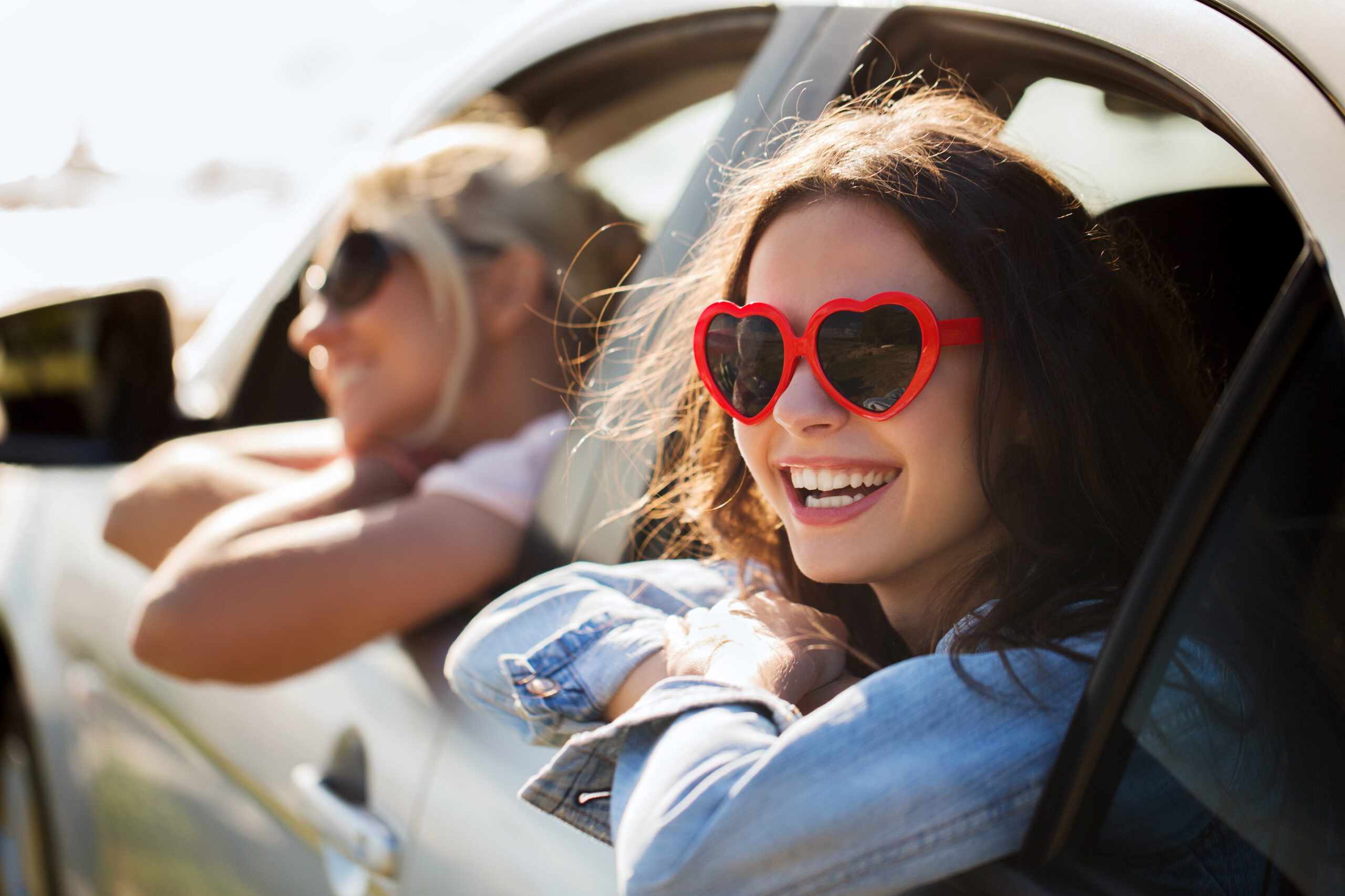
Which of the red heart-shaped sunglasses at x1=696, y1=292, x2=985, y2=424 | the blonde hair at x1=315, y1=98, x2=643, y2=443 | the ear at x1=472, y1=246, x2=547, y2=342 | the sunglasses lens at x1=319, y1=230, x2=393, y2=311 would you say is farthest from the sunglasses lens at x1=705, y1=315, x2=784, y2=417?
the sunglasses lens at x1=319, y1=230, x2=393, y2=311

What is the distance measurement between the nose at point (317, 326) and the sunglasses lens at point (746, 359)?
4.47ft

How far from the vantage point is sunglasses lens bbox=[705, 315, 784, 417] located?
90 centimetres

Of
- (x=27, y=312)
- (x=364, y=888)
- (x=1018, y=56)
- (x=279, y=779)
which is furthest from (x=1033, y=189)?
(x=27, y=312)

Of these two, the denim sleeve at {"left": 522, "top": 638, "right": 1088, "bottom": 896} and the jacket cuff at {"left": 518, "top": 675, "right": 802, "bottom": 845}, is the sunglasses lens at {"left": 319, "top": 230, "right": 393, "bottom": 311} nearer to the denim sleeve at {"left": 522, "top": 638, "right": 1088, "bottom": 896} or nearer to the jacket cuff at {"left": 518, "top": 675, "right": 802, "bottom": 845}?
the jacket cuff at {"left": 518, "top": 675, "right": 802, "bottom": 845}

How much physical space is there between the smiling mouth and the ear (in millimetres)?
1202

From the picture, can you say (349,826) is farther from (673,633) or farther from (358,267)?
(358,267)

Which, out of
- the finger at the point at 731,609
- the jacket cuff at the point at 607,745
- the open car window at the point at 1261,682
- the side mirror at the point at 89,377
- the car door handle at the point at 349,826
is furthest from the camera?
the side mirror at the point at 89,377

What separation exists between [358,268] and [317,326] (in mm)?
157

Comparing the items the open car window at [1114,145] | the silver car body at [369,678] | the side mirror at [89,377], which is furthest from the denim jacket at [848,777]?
the side mirror at [89,377]

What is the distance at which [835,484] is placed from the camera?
0.90m

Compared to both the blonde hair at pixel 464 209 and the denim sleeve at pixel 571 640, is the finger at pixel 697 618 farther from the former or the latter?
the blonde hair at pixel 464 209

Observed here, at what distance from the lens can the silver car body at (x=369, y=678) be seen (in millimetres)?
805

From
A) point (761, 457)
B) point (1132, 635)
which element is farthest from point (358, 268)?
point (1132, 635)

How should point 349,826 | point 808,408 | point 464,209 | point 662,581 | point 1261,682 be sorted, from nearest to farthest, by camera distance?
1. point 1261,682
2. point 808,408
3. point 662,581
4. point 349,826
5. point 464,209
